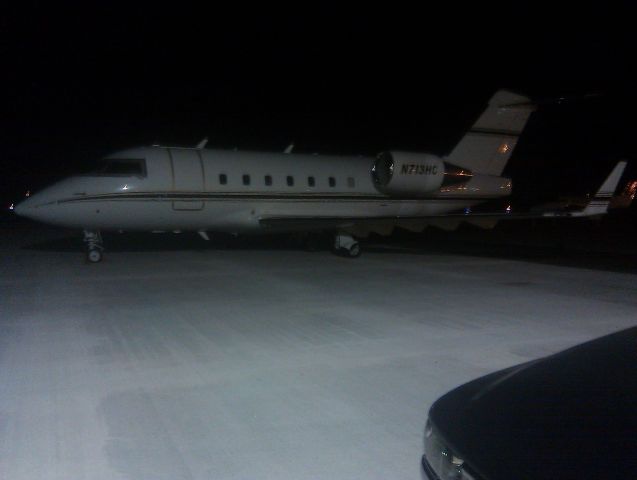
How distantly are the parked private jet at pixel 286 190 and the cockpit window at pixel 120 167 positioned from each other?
0.07 feet

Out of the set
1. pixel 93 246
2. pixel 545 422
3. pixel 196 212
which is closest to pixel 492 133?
pixel 196 212

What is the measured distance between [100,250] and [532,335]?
33.9 feet

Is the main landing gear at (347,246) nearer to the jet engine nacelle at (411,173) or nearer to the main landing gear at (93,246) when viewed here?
the jet engine nacelle at (411,173)

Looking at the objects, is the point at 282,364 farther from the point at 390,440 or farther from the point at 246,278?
the point at 246,278

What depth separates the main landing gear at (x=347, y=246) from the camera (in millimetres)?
15414

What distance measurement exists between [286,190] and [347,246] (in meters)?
2.24

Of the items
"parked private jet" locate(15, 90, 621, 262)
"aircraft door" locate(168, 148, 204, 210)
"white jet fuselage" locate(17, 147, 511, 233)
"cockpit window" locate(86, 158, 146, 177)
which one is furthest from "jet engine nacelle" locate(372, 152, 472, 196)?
"cockpit window" locate(86, 158, 146, 177)


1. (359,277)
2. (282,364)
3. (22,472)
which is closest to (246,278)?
(359,277)

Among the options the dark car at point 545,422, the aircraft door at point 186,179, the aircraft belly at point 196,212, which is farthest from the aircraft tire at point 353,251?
the dark car at point 545,422

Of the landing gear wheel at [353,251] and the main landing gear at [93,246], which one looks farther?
the landing gear wheel at [353,251]

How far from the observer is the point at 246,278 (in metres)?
11.9

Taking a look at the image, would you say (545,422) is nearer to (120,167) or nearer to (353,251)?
(353,251)

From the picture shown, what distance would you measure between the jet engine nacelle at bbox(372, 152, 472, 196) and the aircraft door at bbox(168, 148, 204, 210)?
5.14 meters

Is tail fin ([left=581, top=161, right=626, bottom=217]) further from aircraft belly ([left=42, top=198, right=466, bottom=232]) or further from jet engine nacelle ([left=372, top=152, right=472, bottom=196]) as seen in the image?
aircraft belly ([left=42, top=198, right=466, bottom=232])
